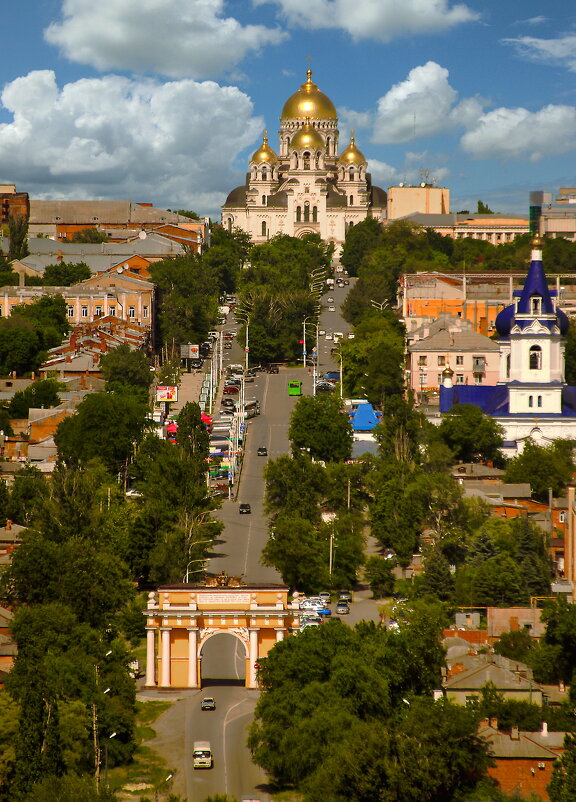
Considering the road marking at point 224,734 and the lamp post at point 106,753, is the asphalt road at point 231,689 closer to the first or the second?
the road marking at point 224,734

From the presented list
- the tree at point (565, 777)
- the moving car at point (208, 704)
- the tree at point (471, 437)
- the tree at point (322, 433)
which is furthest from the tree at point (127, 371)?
the tree at point (565, 777)

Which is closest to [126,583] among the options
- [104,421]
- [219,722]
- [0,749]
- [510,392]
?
[219,722]

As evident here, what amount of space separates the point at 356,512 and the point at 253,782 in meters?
31.7

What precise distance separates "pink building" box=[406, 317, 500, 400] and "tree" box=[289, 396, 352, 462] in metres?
17.4

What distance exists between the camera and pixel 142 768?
178 feet

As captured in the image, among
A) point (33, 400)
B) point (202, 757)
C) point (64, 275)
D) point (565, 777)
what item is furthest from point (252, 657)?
point (64, 275)

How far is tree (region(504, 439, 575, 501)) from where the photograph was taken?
3428 inches

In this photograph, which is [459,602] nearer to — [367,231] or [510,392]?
[510,392]

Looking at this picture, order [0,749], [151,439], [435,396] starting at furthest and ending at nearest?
[435,396] → [151,439] → [0,749]

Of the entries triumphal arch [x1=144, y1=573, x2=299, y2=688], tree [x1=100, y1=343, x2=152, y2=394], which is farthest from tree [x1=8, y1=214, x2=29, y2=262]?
triumphal arch [x1=144, y1=573, x2=299, y2=688]

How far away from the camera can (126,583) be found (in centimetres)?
6794

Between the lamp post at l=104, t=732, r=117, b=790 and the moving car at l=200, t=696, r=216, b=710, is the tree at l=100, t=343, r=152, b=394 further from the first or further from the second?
the lamp post at l=104, t=732, r=117, b=790

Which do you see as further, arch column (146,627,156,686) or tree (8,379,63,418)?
tree (8,379,63,418)

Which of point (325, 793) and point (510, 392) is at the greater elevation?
point (510, 392)
